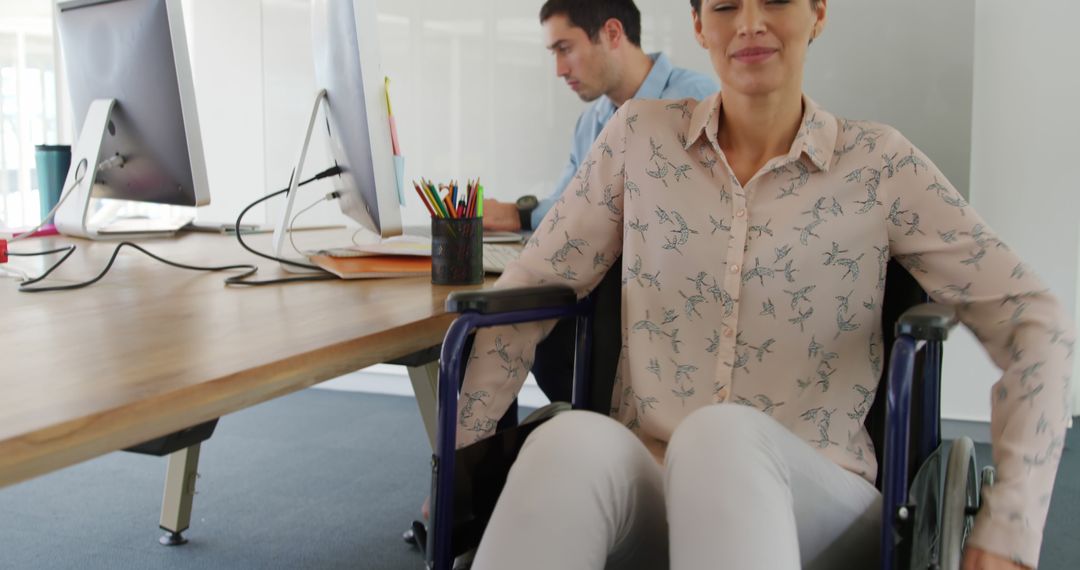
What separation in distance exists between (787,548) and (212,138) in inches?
133

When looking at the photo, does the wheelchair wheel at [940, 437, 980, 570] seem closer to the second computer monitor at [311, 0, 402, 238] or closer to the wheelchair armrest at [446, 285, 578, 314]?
the wheelchair armrest at [446, 285, 578, 314]

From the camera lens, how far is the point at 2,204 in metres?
4.03

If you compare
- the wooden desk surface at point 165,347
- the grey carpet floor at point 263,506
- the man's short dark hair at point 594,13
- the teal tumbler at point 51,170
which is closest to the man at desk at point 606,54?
the man's short dark hair at point 594,13

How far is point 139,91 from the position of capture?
1939mm

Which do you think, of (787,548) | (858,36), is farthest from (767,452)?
(858,36)

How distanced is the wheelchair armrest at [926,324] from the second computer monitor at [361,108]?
0.80 m

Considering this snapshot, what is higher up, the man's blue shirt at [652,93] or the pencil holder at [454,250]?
the man's blue shirt at [652,93]

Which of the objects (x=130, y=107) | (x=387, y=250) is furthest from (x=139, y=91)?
(x=387, y=250)

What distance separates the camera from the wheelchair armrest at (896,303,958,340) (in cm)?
97

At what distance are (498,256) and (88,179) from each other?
92 centimetres

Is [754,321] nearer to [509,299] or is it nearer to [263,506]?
[509,299]

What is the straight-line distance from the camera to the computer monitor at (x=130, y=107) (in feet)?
6.07

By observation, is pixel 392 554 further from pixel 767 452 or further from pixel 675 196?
pixel 767 452

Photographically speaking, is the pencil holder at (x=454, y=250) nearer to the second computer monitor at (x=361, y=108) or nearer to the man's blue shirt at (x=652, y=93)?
the second computer monitor at (x=361, y=108)
